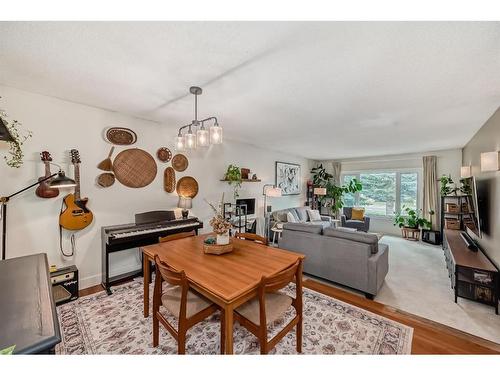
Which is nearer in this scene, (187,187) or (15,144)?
(15,144)

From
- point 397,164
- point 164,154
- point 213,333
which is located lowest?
point 213,333

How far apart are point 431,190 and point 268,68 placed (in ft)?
20.1

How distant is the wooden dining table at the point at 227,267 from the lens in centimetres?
128

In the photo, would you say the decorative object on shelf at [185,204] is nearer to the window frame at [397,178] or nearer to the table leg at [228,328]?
the table leg at [228,328]

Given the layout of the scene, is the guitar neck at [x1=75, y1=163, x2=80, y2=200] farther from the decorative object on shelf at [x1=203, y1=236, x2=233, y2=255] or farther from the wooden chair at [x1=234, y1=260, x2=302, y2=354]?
the wooden chair at [x1=234, y1=260, x2=302, y2=354]

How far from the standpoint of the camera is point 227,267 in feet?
5.43

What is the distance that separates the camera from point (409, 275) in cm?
327

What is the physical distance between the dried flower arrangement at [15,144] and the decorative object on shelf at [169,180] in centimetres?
165

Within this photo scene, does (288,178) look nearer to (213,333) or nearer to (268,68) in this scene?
(268,68)

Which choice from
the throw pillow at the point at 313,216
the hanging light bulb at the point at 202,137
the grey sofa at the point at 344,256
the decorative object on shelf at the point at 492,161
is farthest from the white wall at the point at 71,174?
the decorative object on shelf at the point at 492,161

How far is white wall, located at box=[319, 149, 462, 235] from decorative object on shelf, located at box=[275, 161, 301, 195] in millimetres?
1898

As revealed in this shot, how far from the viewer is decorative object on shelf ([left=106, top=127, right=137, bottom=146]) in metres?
2.90

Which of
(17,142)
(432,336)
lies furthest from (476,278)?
(17,142)

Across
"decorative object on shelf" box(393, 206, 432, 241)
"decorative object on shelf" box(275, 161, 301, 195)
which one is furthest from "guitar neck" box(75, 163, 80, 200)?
"decorative object on shelf" box(393, 206, 432, 241)
